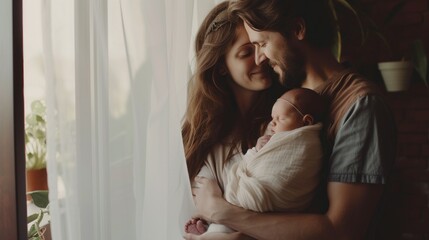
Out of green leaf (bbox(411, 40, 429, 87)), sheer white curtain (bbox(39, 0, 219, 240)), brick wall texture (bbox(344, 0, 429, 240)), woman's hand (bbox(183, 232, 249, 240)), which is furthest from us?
brick wall texture (bbox(344, 0, 429, 240))

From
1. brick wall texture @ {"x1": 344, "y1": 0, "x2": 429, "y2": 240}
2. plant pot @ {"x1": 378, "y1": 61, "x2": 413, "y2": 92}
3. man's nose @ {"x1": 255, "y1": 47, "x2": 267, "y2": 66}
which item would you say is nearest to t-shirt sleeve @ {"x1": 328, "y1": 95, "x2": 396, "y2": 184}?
man's nose @ {"x1": 255, "y1": 47, "x2": 267, "y2": 66}

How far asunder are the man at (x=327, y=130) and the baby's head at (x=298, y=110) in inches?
1.8

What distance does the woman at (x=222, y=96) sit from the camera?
4.20 ft

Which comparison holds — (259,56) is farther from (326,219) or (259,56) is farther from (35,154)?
(35,154)

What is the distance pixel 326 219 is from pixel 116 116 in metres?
0.57

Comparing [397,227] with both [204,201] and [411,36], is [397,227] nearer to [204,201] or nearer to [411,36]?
[411,36]

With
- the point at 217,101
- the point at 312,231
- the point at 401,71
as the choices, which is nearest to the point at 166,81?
the point at 217,101

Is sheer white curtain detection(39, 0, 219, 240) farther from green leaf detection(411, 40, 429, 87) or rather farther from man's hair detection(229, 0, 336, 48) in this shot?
green leaf detection(411, 40, 429, 87)

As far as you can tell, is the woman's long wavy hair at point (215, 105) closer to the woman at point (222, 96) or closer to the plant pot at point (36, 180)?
the woman at point (222, 96)

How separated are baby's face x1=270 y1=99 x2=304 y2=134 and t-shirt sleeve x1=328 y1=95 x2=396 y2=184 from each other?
12 centimetres

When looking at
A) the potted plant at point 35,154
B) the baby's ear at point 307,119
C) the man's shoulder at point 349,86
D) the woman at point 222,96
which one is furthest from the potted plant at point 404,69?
the potted plant at point 35,154

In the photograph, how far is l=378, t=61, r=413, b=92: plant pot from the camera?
2.03 m

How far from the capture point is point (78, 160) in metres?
0.87

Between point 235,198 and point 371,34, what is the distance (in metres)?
1.58
